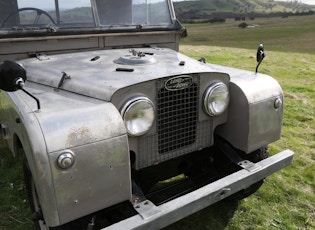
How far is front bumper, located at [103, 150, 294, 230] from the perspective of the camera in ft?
6.29

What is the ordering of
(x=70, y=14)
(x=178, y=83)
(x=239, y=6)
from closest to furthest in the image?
(x=178, y=83), (x=70, y=14), (x=239, y=6)

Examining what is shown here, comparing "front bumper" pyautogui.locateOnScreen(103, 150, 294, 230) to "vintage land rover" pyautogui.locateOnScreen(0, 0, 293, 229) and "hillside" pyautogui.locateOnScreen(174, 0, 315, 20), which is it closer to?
"vintage land rover" pyautogui.locateOnScreen(0, 0, 293, 229)

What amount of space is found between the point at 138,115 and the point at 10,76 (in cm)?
74

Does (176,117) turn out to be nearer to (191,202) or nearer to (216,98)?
(216,98)

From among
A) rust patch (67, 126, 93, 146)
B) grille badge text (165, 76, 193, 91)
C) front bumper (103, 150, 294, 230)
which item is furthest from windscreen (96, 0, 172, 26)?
front bumper (103, 150, 294, 230)

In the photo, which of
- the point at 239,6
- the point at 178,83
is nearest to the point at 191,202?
the point at 178,83

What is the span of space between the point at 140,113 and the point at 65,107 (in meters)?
0.44

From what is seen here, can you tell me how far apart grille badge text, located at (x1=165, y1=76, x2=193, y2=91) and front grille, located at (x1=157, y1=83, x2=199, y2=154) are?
0.03 metres

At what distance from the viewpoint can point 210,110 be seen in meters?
2.49

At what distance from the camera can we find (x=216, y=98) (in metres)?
2.50

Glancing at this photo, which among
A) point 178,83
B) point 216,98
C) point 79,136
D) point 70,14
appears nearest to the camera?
point 79,136

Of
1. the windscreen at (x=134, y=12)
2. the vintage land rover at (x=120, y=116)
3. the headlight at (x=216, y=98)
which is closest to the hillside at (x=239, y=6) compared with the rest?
the windscreen at (x=134, y=12)

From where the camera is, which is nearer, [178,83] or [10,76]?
[10,76]

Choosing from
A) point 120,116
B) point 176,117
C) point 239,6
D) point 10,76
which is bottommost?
point 239,6
